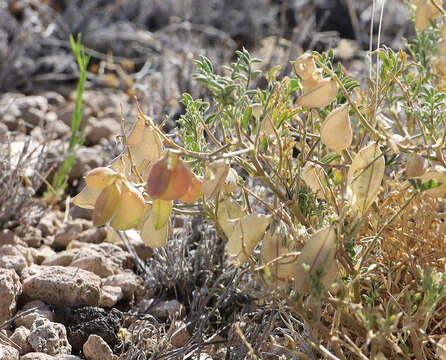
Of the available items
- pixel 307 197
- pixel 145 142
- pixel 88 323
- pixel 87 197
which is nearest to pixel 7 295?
pixel 88 323

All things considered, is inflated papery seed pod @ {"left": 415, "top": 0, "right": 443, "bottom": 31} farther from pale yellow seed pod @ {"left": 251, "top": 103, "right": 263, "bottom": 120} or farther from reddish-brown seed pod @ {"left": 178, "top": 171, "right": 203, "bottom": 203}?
reddish-brown seed pod @ {"left": 178, "top": 171, "right": 203, "bottom": 203}

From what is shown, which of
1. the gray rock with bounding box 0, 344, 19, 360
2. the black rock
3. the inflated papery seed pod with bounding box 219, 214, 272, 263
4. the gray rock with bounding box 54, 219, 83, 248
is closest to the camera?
the inflated papery seed pod with bounding box 219, 214, 272, 263

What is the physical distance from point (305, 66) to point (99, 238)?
3.47 ft

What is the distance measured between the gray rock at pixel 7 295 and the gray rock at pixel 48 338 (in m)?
0.11

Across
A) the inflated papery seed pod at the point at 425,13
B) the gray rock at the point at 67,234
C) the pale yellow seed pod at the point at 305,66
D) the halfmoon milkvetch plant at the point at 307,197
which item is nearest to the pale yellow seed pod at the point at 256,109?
the halfmoon milkvetch plant at the point at 307,197

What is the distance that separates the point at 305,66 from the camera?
0.88 m

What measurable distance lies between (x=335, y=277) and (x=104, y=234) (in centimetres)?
107

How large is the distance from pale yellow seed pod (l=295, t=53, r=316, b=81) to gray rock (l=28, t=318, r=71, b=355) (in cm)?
70

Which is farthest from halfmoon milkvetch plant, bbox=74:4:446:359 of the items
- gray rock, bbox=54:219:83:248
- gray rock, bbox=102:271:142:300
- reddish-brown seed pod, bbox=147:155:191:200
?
gray rock, bbox=54:219:83:248

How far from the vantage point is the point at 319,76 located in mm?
887

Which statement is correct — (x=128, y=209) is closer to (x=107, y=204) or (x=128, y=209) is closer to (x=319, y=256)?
(x=107, y=204)

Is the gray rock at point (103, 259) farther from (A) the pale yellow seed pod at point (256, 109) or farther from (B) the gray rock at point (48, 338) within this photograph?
(A) the pale yellow seed pod at point (256, 109)

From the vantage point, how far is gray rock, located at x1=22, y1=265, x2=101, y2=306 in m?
1.34

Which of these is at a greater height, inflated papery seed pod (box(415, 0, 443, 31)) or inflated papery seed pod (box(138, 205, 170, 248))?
inflated papery seed pod (box(415, 0, 443, 31))
